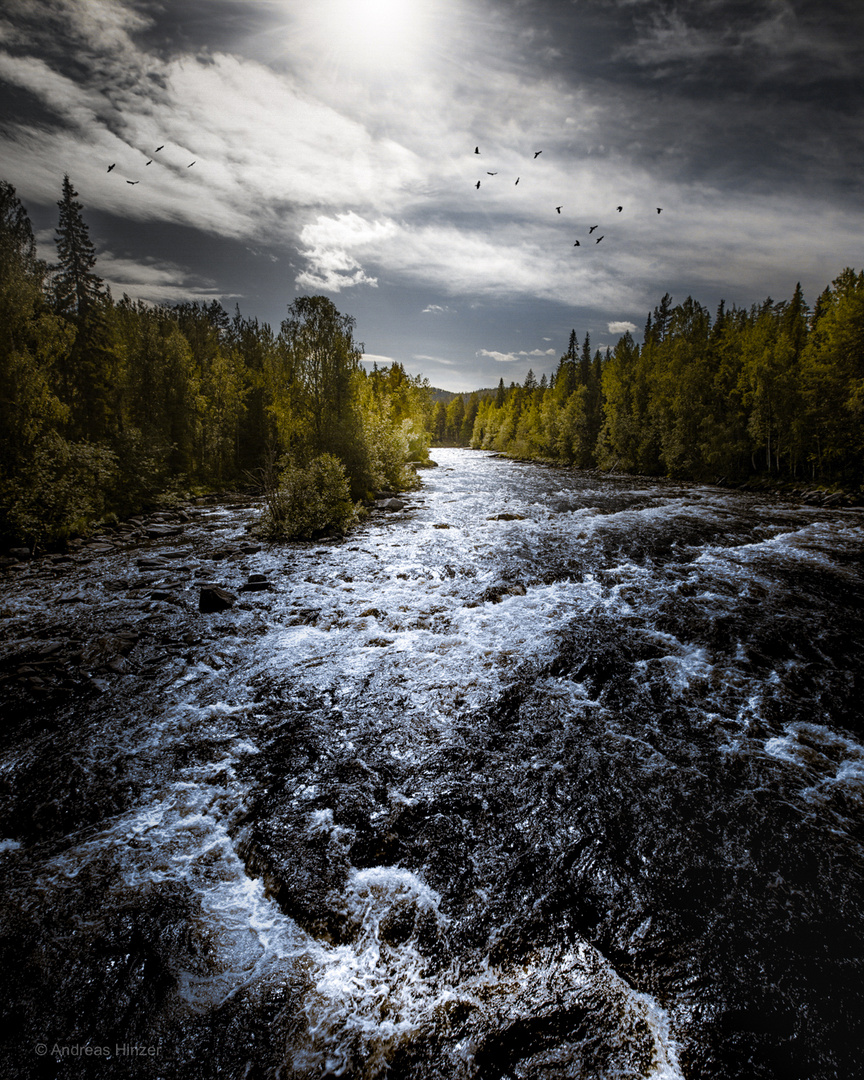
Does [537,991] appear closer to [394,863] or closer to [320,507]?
[394,863]

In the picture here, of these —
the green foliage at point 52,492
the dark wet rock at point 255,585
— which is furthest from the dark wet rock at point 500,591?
the green foliage at point 52,492

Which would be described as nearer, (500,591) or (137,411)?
(500,591)

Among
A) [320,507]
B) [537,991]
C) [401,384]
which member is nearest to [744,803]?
[537,991]

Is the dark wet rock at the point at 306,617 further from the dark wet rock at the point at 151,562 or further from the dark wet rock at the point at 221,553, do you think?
the dark wet rock at the point at 151,562

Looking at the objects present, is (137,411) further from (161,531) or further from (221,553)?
(221,553)

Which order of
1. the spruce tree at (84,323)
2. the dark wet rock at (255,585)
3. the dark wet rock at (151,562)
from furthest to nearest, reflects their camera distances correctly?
the spruce tree at (84,323) < the dark wet rock at (151,562) < the dark wet rock at (255,585)

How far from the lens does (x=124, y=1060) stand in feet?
10.3

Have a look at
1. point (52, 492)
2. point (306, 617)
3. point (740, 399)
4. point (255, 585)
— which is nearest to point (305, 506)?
point (255, 585)

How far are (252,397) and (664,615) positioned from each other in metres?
43.9

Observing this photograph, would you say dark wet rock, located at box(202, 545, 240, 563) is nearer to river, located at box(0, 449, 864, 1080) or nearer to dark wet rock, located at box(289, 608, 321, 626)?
river, located at box(0, 449, 864, 1080)

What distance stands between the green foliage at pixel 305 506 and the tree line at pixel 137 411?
0.34ft

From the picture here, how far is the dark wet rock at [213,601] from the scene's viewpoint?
38.7 feet

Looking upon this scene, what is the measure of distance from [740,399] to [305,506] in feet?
129

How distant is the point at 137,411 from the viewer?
33.0m
